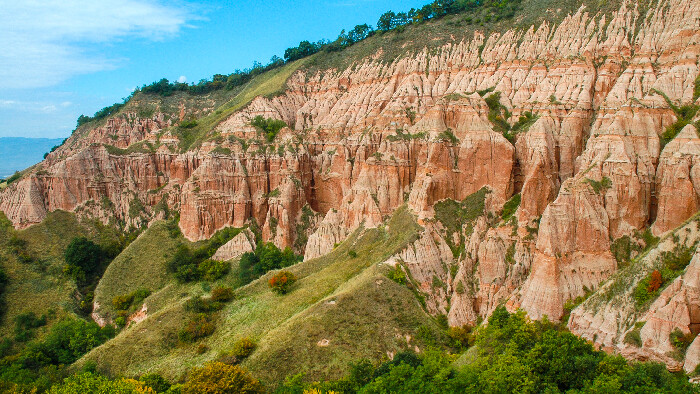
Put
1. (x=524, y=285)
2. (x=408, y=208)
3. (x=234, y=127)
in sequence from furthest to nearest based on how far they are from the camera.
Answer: (x=234, y=127) → (x=408, y=208) → (x=524, y=285)

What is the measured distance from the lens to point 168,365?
41.8 m

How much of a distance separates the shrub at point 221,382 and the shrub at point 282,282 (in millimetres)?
15756

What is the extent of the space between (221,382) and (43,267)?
1794 inches

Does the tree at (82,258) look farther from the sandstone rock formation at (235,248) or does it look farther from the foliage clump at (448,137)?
the foliage clump at (448,137)

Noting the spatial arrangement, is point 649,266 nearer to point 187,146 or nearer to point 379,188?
point 379,188

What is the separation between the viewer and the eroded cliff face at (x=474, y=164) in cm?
3988

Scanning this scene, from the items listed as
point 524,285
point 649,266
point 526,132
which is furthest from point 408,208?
point 649,266

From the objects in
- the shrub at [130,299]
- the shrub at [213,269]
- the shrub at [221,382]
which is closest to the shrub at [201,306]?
the shrub at [213,269]

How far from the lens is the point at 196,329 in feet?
151

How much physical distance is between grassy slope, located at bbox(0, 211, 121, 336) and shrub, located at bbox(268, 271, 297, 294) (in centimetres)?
2707

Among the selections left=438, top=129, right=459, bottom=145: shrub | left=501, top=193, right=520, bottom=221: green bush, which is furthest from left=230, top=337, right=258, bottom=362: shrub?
left=438, top=129, right=459, bottom=145: shrub

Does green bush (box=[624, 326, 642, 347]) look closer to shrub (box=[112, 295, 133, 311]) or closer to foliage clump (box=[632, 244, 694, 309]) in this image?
foliage clump (box=[632, 244, 694, 309])

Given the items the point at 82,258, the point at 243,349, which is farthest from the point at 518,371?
the point at 82,258

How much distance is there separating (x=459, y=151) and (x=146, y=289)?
1666 inches
